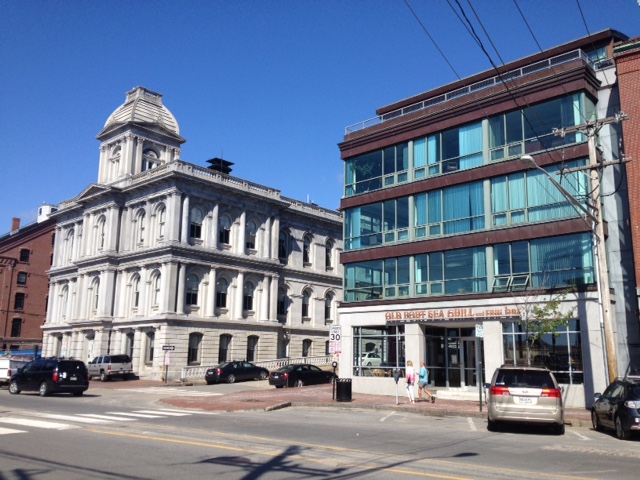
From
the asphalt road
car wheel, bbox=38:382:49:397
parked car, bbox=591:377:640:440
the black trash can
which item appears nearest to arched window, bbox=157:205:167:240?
car wheel, bbox=38:382:49:397

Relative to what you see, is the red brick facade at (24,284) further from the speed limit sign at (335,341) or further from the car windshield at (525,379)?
the car windshield at (525,379)

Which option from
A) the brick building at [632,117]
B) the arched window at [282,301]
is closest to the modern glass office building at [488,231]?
the brick building at [632,117]

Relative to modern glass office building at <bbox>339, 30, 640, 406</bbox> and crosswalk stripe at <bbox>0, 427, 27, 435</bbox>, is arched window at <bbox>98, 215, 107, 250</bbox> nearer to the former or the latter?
modern glass office building at <bbox>339, 30, 640, 406</bbox>

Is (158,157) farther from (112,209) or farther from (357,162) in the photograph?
(357,162)

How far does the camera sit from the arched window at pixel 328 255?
62750 millimetres

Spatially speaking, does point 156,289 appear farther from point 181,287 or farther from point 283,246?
point 283,246

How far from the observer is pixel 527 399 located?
15.6 m

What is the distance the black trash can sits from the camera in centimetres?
2494

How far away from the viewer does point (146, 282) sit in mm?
49719

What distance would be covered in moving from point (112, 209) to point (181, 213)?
8.24m

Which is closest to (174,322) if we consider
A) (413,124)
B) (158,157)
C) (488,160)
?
(158,157)

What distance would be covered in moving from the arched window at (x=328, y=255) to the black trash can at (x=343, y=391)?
37477 millimetres

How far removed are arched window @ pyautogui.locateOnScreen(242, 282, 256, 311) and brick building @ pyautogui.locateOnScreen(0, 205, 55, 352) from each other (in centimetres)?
2911

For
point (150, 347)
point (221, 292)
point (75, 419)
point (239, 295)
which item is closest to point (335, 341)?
point (75, 419)
